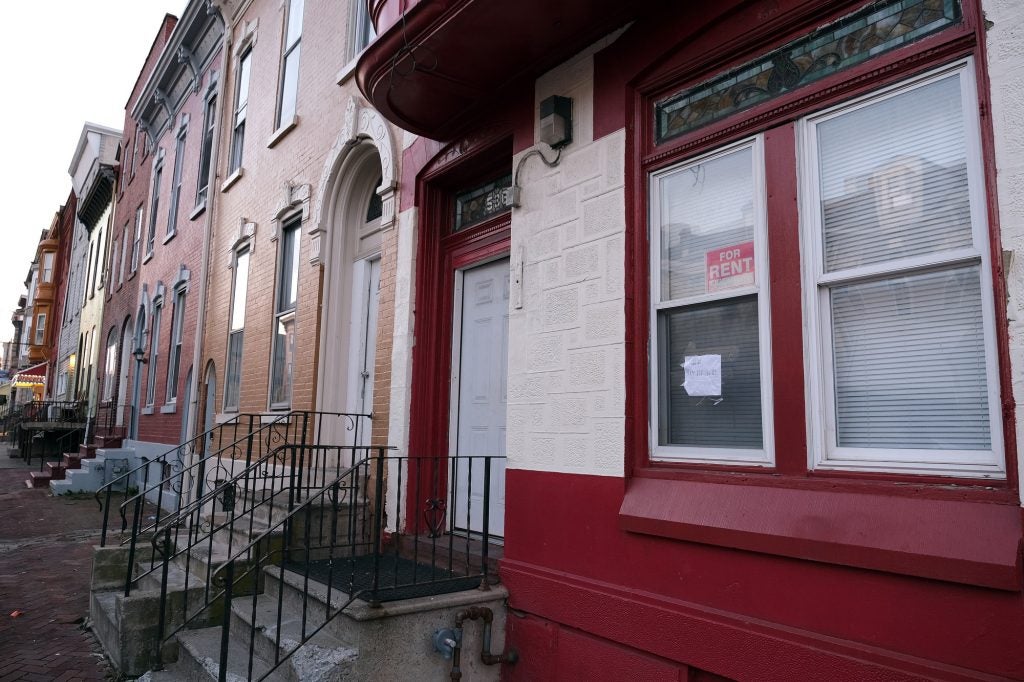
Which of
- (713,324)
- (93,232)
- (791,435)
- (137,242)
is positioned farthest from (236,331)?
(93,232)

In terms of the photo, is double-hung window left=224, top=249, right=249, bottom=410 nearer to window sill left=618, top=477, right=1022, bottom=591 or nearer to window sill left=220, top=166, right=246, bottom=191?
window sill left=220, top=166, right=246, bottom=191

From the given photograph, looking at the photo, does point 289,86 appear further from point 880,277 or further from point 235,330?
point 880,277

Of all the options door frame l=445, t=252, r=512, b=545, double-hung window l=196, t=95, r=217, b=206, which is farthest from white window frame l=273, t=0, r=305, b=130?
door frame l=445, t=252, r=512, b=545

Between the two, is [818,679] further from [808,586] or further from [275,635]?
[275,635]

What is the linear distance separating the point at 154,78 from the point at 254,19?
18.5ft

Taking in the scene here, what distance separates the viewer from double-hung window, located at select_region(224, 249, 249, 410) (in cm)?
943

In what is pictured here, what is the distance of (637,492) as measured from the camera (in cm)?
Answer: 374

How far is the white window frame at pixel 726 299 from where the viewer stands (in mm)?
3346

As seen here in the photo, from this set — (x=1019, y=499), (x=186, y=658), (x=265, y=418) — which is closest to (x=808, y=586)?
(x=1019, y=499)

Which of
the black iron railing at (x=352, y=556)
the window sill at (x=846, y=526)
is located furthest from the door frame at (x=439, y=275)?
the window sill at (x=846, y=526)

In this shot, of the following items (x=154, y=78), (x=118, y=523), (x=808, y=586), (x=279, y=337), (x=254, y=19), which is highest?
(x=154, y=78)

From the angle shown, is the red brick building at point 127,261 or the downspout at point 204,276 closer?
the downspout at point 204,276

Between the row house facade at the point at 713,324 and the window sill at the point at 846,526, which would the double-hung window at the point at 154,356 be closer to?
the row house facade at the point at 713,324

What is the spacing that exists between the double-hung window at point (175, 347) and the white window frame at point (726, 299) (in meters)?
10.7
